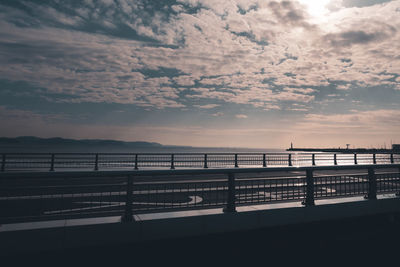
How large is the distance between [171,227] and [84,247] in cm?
158

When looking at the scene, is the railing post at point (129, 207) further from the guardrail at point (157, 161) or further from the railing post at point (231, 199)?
the guardrail at point (157, 161)

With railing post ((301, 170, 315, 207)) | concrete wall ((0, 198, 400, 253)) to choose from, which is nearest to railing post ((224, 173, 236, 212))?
concrete wall ((0, 198, 400, 253))

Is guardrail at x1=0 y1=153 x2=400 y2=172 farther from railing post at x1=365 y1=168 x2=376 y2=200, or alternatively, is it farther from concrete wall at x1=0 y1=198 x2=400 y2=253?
concrete wall at x1=0 y1=198 x2=400 y2=253

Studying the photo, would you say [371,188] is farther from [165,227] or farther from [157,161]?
[157,161]

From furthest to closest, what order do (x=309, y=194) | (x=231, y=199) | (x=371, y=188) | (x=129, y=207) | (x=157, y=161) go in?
(x=157, y=161), (x=371, y=188), (x=309, y=194), (x=231, y=199), (x=129, y=207)

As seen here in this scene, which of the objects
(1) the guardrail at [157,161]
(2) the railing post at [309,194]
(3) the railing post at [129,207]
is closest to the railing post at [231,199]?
(2) the railing post at [309,194]

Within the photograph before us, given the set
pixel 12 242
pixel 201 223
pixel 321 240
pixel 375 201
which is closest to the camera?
pixel 12 242

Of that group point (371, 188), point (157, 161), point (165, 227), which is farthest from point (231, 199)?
point (157, 161)

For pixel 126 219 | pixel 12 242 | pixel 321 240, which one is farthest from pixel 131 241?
pixel 321 240

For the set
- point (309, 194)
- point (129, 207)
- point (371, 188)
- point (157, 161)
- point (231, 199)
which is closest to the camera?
point (129, 207)

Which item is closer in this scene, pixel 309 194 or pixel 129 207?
pixel 129 207

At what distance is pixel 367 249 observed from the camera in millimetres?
5738

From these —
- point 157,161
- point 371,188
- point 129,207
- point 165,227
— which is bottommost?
point 165,227

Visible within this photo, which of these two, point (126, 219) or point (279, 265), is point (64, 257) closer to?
point (126, 219)
